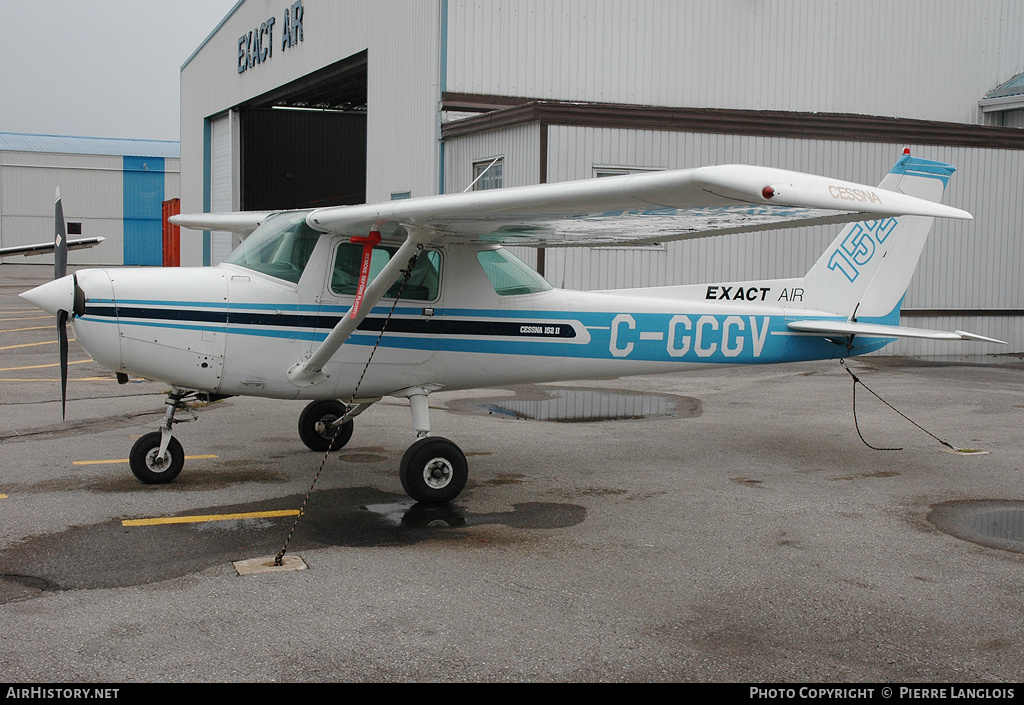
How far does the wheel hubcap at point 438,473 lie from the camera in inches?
251

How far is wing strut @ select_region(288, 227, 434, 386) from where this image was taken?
19.8 ft

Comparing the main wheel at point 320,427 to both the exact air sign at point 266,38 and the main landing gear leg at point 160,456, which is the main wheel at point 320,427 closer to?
the main landing gear leg at point 160,456

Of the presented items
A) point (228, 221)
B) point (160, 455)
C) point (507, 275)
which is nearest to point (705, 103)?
point (228, 221)

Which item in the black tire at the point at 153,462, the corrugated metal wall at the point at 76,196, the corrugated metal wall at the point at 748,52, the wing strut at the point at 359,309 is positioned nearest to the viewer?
the wing strut at the point at 359,309

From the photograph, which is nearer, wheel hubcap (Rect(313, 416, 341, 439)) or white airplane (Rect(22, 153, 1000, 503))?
white airplane (Rect(22, 153, 1000, 503))

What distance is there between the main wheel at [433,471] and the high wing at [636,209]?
5.02ft

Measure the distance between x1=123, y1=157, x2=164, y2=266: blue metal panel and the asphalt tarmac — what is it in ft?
188

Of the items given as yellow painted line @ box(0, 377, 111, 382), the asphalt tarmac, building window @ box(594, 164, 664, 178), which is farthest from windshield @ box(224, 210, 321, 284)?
building window @ box(594, 164, 664, 178)

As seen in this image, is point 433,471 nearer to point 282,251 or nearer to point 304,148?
point 282,251

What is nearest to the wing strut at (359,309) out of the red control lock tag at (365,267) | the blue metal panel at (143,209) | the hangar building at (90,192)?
the red control lock tag at (365,267)

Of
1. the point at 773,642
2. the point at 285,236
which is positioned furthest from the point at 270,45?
the point at 773,642

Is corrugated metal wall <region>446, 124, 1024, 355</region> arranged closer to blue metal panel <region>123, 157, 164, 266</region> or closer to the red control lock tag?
the red control lock tag

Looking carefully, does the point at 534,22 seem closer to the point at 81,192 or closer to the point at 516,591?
the point at 516,591

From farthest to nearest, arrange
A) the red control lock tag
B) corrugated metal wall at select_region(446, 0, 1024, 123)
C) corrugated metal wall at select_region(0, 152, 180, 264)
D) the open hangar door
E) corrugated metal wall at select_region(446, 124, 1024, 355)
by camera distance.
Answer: corrugated metal wall at select_region(0, 152, 180, 264) → the open hangar door → corrugated metal wall at select_region(446, 0, 1024, 123) → corrugated metal wall at select_region(446, 124, 1024, 355) → the red control lock tag
